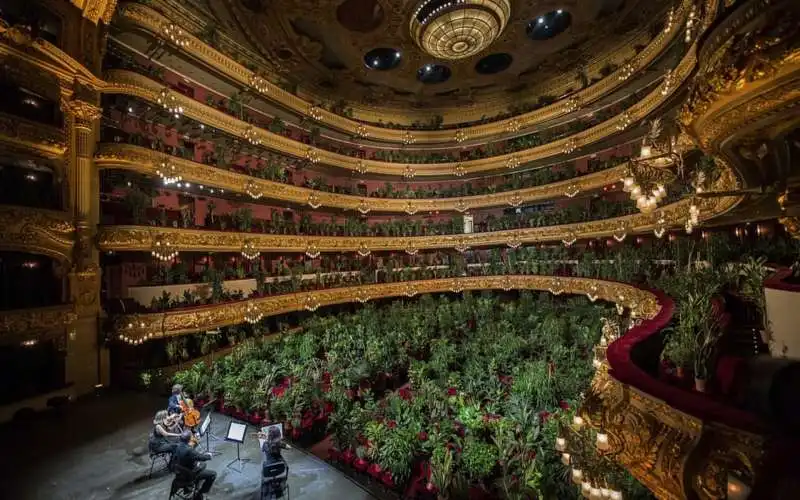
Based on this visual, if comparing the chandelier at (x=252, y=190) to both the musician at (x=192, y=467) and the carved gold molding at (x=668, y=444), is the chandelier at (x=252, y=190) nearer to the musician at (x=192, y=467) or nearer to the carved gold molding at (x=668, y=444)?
the musician at (x=192, y=467)

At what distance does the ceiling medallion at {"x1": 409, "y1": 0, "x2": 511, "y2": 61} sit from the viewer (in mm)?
16734

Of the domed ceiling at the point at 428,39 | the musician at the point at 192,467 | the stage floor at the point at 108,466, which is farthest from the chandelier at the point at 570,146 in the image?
the musician at the point at 192,467

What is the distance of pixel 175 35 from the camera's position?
14766 mm

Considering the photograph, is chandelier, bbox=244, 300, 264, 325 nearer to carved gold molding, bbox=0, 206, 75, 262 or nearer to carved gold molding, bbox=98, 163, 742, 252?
carved gold molding, bbox=98, 163, 742, 252

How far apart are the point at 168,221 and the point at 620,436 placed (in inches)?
690

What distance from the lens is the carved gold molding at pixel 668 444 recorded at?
9.27 feet

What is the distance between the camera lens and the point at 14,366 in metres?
11.3

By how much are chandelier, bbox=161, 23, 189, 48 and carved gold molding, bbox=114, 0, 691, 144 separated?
14 centimetres

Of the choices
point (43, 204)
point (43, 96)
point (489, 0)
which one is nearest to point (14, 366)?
point (43, 204)

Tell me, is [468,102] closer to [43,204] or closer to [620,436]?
[43,204]

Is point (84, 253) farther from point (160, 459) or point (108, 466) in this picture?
point (160, 459)

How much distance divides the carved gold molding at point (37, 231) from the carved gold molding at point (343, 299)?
3165mm

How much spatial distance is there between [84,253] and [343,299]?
13.8 metres

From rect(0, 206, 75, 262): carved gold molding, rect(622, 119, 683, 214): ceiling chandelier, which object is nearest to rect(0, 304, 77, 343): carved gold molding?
rect(0, 206, 75, 262): carved gold molding
